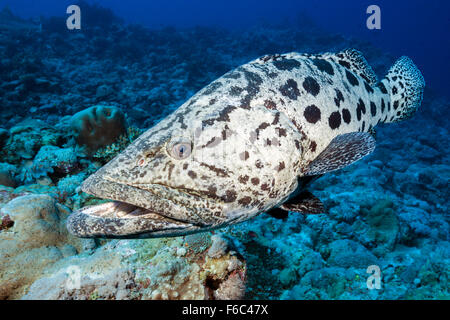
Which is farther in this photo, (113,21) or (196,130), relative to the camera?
(113,21)

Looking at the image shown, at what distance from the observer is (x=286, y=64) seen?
239cm

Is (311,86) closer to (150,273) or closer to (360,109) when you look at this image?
(360,109)

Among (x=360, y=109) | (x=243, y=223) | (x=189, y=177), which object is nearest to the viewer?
(x=189, y=177)

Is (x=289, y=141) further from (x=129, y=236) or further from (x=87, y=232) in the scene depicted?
(x=87, y=232)

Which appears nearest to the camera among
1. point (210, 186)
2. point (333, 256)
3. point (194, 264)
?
point (210, 186)

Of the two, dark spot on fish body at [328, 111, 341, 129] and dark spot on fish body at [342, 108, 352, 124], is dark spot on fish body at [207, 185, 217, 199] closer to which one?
dark spot on fish body at [328, 111, 341, 129]

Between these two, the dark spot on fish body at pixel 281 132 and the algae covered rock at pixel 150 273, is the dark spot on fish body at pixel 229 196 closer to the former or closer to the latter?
the dark spot on fish body at pixel 281 132

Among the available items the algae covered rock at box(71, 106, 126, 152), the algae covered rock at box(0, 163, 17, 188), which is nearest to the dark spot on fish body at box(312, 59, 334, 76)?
the algae covered rock at box(71, 106, 126, 152)

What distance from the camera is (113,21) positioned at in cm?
2653

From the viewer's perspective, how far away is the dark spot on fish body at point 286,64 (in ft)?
7.68

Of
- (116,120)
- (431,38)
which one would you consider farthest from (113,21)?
(431,38)

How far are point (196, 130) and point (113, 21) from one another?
102 feet

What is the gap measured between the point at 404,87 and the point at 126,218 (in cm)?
396

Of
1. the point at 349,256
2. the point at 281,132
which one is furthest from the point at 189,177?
the point at 349,256
